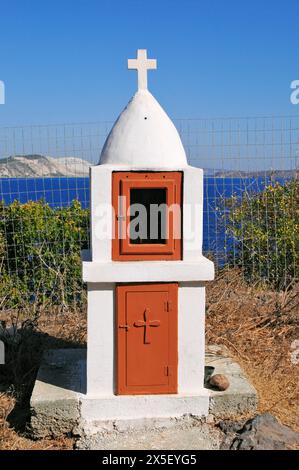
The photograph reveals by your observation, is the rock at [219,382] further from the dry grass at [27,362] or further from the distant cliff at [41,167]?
the distant cliff at [41,167]

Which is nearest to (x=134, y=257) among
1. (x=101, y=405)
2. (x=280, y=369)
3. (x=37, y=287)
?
(x=101, y=405)

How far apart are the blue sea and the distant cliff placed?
0.09 m

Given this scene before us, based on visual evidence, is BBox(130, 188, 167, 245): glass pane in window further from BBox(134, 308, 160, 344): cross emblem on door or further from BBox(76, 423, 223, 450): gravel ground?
BBox(76, 423, 223, 450): gravel ground

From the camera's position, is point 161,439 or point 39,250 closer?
point 161,439

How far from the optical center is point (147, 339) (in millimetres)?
4195

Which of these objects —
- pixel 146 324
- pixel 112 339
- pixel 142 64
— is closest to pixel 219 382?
pixel 146 324

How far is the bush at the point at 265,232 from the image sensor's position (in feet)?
26.0

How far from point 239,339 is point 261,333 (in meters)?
0.46

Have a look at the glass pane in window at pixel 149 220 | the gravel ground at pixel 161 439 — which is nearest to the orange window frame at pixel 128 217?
the glass pane in window at pixel 149 220

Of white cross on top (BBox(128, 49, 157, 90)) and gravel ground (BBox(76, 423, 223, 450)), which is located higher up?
white cross on top (BBox(128, 49, 157, 90))

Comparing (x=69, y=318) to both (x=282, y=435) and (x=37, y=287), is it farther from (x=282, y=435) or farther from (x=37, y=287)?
(x=282, y=435)

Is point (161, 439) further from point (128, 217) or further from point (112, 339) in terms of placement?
point (128, 217)

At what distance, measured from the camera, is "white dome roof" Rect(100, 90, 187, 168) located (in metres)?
4.11

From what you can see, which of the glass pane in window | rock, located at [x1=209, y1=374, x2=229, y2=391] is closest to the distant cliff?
the glass pane in window
